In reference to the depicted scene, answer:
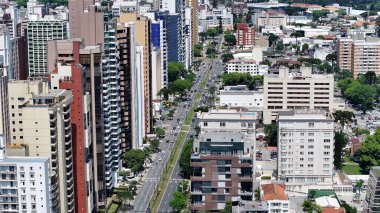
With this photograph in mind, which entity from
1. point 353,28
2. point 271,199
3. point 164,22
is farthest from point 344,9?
point 271,199

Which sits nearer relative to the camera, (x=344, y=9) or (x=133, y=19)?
(x=133, y=19)

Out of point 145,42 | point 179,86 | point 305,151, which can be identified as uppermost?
point 145,42

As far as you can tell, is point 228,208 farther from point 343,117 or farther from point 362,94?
point 362,94

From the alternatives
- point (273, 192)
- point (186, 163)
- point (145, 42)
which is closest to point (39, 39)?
point (145, 42)

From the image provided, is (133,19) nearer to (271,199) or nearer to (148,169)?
(148,169)

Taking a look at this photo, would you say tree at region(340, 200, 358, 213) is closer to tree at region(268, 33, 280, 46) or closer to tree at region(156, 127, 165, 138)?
tree at region(156, 127, 165, 138)

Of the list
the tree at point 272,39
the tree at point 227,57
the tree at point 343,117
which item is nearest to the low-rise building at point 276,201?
the tree at point 343,117
